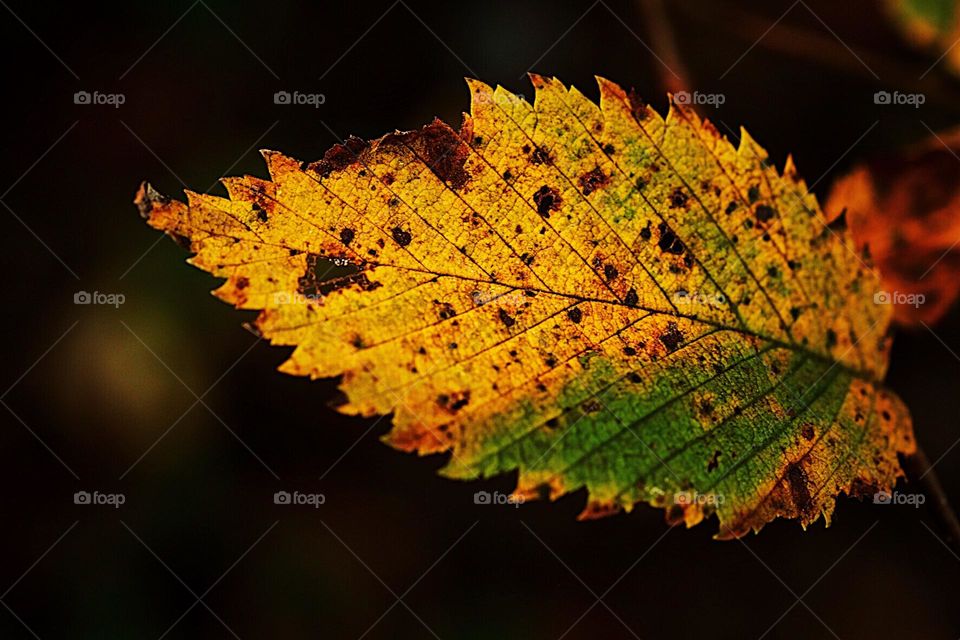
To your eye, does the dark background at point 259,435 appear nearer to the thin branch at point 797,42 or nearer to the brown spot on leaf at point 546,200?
the thin branch at point 797,42

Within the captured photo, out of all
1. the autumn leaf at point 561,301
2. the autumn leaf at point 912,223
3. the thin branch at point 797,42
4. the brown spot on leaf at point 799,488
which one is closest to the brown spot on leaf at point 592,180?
the autumn leaf at point 561,301

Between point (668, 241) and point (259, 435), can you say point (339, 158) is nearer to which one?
point (668, 241)

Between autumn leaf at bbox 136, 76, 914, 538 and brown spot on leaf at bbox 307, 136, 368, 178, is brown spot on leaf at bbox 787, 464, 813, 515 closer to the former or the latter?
autumn leaf at bbox 136, 76, 914, 538

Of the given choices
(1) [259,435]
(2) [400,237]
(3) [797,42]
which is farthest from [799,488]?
(3) [797,42]

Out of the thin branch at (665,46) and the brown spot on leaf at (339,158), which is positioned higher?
the thin branch at (665,46)

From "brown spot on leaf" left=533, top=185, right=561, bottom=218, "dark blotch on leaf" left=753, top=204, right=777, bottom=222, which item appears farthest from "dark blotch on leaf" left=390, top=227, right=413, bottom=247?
"dark blotch on leaf" left=753, top=204, right=777, bottom=222

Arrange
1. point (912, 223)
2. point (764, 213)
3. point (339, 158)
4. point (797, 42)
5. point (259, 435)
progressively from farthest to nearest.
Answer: point (797, 42)
point (259, 435)
point (912, 223)
point (764, 213)
point (339, 158)

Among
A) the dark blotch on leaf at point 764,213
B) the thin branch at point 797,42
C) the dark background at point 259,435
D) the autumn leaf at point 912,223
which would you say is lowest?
the dark background at point 259,435
